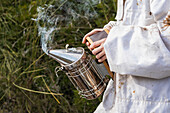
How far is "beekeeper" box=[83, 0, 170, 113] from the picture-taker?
1.04 m

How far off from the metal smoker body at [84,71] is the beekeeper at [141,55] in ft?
0.89

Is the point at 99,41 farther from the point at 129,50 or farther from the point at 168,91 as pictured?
the point at 168,91

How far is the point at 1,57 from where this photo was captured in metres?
2.79

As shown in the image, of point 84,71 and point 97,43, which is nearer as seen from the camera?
point 97,43

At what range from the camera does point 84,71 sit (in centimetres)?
143

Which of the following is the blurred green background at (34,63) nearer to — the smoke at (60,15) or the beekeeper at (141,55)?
the smoke at (60,15)

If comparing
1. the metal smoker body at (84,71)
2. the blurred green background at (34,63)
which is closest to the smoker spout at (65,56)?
the metal smoker body at (84,71)

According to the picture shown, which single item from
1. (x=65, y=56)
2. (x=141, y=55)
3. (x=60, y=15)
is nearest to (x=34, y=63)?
(x=60, y=15)

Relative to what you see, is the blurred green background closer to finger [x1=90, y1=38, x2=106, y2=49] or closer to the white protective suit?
finger [x1=90, y1=38, x2=106, y2=49]

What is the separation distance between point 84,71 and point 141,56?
471 mm

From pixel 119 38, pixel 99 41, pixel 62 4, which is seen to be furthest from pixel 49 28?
pixel 119 38

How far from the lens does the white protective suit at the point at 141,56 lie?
3.40 feet

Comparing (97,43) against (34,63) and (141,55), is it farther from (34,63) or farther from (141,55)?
(34,63)

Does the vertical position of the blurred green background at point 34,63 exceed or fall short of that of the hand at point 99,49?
it falls short
